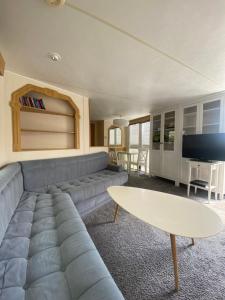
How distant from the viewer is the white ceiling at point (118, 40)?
3.69ft

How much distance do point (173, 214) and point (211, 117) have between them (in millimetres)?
2802

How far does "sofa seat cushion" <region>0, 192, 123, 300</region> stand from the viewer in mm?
691

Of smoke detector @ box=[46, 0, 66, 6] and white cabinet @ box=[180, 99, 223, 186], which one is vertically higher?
smoke detector @ box=[46, 0, 66, 6]

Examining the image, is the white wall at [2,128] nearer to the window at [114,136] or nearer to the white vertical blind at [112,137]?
the window at [114,136]

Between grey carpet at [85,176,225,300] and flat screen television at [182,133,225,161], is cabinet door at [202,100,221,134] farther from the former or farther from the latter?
grey carpet at [85,176,225,300]

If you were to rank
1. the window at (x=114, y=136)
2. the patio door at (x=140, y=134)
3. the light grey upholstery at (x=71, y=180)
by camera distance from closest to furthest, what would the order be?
the light grey upholstery at (x=71, y=180), the patio door at (x=140, y=134), the window at (x=114, y=136)

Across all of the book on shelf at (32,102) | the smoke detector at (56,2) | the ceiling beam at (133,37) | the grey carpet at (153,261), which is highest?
the ceiling beam at (133,37)

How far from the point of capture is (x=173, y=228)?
124cm

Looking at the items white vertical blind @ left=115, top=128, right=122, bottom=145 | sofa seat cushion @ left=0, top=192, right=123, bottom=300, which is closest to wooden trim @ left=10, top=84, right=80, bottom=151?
sofa seat cushion @ left=0, top=192, right=123, bottom=300

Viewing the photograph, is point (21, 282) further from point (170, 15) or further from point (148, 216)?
point (170, 15)

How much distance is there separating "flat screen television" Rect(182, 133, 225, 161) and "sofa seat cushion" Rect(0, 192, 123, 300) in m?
3.03

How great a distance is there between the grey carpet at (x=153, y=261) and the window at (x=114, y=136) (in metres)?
5.75

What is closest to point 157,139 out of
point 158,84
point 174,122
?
point 174,122

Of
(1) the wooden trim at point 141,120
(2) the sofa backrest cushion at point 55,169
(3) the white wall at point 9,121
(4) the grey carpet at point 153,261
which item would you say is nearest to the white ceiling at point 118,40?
(3) the white wall at point 9,121
